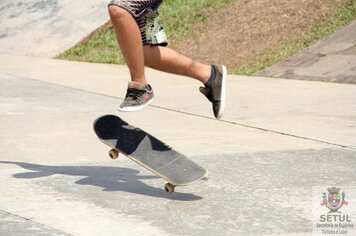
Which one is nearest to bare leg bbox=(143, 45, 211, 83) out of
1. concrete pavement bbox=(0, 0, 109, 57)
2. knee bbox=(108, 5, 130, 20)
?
knee bbox=(108, 5, 130, 20)

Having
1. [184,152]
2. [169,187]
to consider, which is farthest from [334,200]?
[184,152]

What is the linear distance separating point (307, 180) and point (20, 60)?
8.66 metres

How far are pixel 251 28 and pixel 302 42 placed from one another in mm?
1055

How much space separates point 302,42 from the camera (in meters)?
13.0

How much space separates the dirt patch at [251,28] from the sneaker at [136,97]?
7028 mm

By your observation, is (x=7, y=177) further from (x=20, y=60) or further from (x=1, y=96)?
(x=20, y=60)

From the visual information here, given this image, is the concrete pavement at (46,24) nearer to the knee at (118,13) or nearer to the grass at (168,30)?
the grass at (168,30)

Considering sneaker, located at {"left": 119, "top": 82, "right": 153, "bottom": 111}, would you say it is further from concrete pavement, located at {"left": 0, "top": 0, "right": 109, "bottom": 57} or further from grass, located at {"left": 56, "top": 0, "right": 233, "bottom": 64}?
concrete pavement, located at {"left": 0, "top": 0, "right": 109, "bottom": 57}

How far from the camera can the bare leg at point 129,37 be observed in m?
5.62

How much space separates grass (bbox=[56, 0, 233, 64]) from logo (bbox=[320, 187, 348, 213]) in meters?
8.45

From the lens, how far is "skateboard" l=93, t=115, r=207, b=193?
215 inches

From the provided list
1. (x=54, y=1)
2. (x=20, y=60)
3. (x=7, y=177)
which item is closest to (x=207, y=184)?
(x=7, y=177)

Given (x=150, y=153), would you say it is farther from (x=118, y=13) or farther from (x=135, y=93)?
(x=118, y=13)

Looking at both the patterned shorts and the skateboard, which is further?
the patterned shorts
